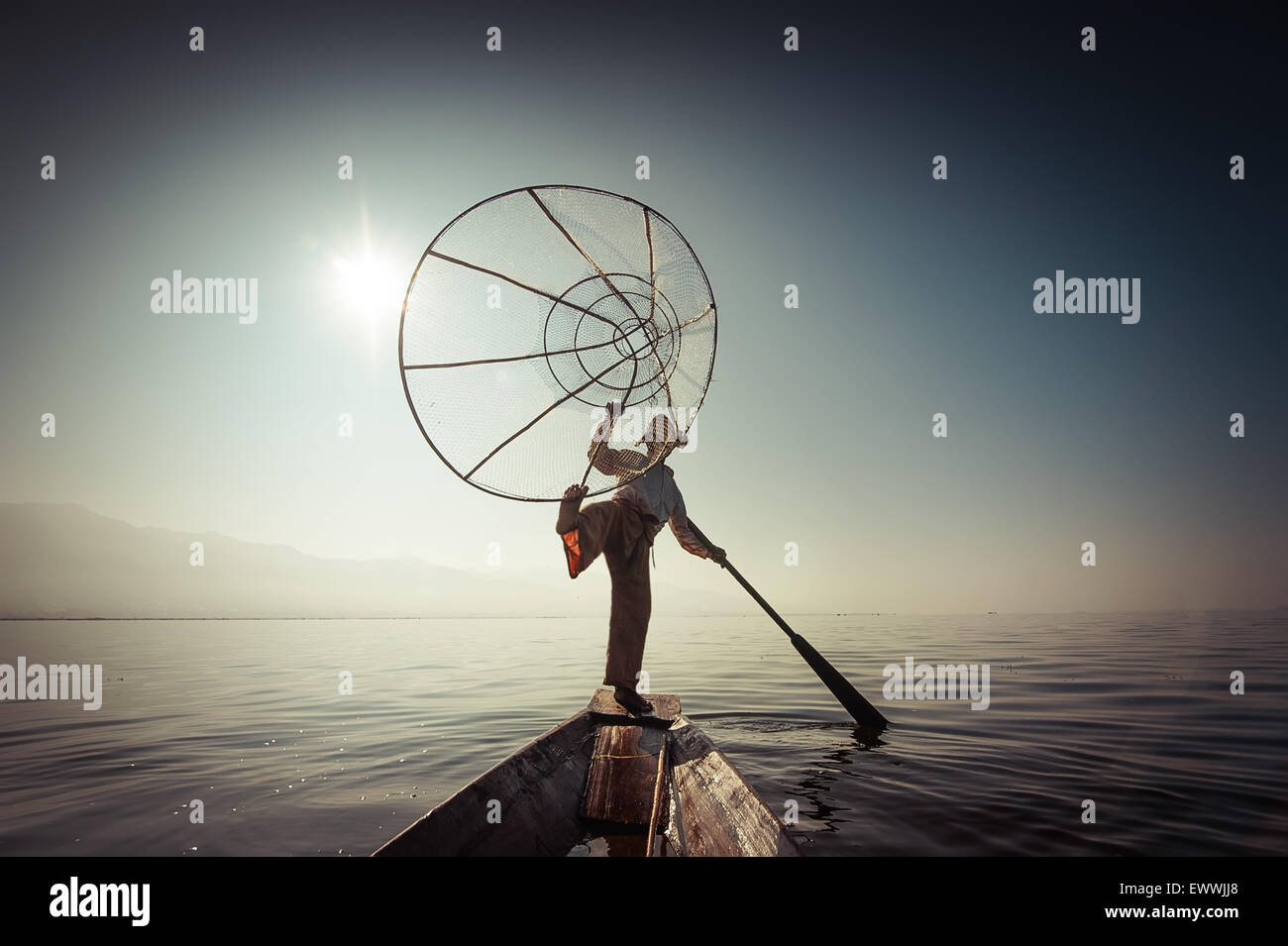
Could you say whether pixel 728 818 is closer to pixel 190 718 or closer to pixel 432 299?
pixel 432 299

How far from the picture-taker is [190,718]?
845 centimetres

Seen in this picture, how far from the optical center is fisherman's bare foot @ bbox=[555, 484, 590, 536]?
4.50 meters

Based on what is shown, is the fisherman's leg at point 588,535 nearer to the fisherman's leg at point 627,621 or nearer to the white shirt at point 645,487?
the white shirt at point 645,487

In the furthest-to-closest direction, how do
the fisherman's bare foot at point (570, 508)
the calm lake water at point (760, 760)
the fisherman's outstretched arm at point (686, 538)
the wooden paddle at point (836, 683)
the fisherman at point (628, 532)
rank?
the wooden paddle at point (836, 683) < the fisherman's outstretched arm at point (686, 538) < the fisherman at point (628, 532) < the fisherman's bare foot at point (570, 508) < the calm lake water at point (760, 760)

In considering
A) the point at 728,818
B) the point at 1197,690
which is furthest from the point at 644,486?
the point at 1197,690

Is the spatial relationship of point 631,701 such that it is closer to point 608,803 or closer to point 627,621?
point 627,621

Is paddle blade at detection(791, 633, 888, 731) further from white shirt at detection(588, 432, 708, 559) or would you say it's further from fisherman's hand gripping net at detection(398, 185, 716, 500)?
fisherman's hand gripping net at detection(398, 185, 716, 500)

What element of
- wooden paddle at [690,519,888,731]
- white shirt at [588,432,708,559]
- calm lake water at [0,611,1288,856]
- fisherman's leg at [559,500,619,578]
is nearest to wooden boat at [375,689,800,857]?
calm lake water at [0,611,1288,856]

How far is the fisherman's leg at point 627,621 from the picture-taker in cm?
513

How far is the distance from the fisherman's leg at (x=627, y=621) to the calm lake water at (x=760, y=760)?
1.37m

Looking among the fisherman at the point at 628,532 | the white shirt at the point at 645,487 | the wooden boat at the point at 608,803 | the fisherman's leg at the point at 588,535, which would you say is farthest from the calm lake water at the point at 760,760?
the white shirt at the point at 645,487
